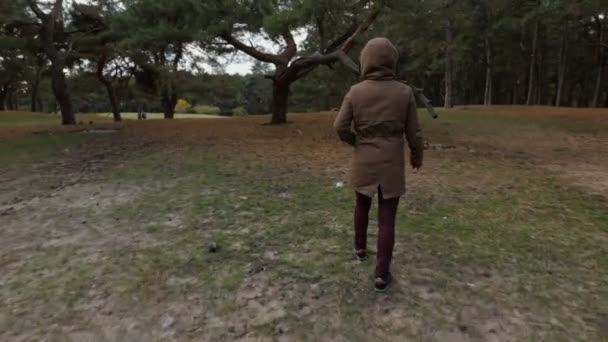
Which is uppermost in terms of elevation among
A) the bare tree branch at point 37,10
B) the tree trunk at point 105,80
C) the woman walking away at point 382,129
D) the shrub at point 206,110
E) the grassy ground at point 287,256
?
the bare tree branch at point 37,10

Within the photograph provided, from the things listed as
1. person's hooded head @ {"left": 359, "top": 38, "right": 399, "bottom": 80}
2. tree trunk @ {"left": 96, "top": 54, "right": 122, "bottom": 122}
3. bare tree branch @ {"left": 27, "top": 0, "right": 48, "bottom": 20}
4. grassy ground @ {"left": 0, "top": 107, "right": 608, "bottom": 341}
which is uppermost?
bare tree branch @ {"left": 27, "top": 0, "right": 48, "bottom": 20}

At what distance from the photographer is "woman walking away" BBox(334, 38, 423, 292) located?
2666 mm

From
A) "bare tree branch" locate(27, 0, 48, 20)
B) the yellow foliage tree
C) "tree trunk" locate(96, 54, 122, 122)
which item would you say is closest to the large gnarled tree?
"bare tree branch" locate(27, 0, 48, 20)

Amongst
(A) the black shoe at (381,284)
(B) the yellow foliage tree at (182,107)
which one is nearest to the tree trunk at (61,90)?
(A) the black shoe at (381,284)

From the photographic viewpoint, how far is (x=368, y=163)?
2740 millimetres

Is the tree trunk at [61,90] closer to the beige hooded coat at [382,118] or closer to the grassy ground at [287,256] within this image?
the grassy ground at [287,256]

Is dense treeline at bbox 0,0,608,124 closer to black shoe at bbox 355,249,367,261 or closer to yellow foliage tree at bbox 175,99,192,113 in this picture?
black shoe at bbox 355,249,367,261

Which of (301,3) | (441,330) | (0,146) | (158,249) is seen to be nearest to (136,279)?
(158,249)

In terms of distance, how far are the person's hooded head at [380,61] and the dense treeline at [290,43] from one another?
235 inches

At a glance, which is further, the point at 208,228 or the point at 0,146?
the point at 0,146

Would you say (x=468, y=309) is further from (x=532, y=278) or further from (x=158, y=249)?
(x=158, y=249)

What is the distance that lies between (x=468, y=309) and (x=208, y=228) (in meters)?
2.26

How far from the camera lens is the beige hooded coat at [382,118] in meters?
2.66

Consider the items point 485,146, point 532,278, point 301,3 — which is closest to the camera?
point 532,278
